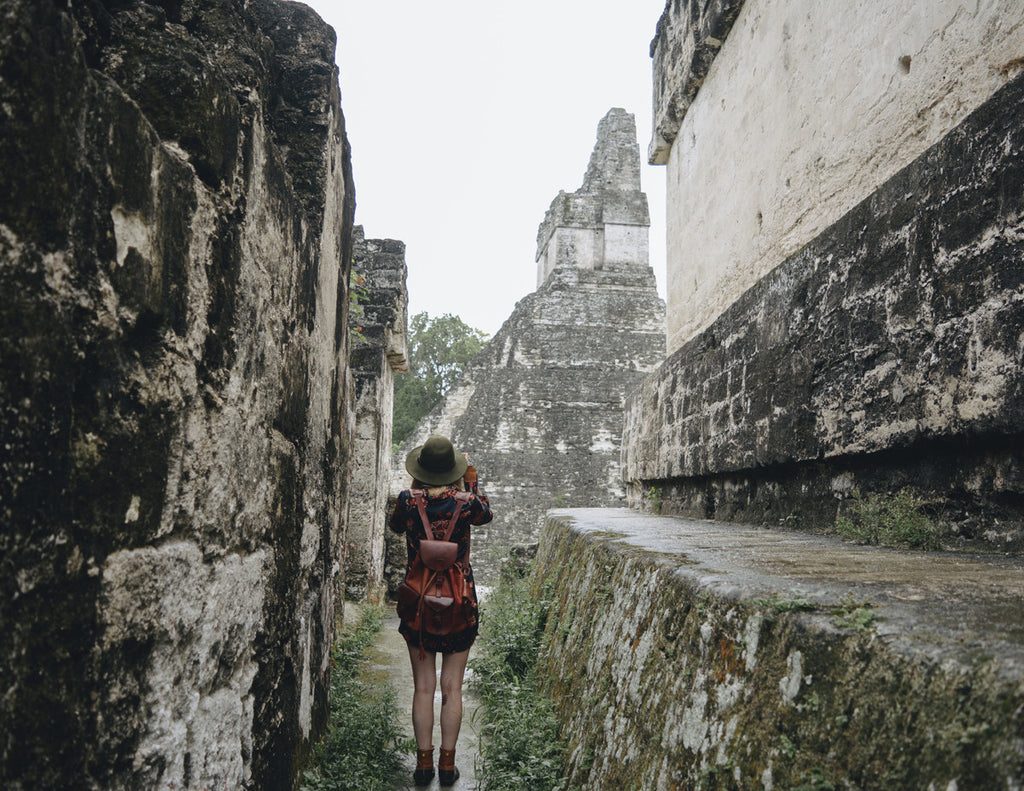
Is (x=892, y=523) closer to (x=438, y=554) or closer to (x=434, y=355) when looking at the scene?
(x=438, y=554)

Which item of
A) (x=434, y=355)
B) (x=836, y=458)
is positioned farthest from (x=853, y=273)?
(x=434, y=355)

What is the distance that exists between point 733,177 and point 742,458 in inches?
91.5

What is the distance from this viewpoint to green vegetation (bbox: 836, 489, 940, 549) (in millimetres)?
2443

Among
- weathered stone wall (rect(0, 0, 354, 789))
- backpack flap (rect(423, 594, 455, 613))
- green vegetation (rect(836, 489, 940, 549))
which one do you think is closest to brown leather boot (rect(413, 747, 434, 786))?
backpack flap (rect(423, 594, 455, 613))

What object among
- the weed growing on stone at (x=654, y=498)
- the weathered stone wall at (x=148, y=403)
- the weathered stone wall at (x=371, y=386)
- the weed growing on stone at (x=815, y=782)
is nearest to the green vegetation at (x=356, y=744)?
the weathered stone wall at (x=148, y=403)

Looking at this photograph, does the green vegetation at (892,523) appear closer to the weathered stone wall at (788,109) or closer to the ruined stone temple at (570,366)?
the weathered stone wall at (788,109)

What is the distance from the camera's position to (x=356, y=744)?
9.57 feet

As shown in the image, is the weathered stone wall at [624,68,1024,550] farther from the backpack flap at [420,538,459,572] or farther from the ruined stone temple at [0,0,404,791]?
the ruined stone temple at [0,0,404,791]

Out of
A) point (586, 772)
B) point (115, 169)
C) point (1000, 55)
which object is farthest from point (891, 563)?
point (115, 169)

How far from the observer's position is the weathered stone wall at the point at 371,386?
6.55 meters

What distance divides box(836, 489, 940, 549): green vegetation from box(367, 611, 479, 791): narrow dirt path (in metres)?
1.72

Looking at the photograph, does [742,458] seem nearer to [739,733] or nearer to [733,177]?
[733,177]

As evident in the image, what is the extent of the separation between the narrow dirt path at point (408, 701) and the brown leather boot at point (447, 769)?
3 cm

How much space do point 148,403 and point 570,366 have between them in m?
20.4
